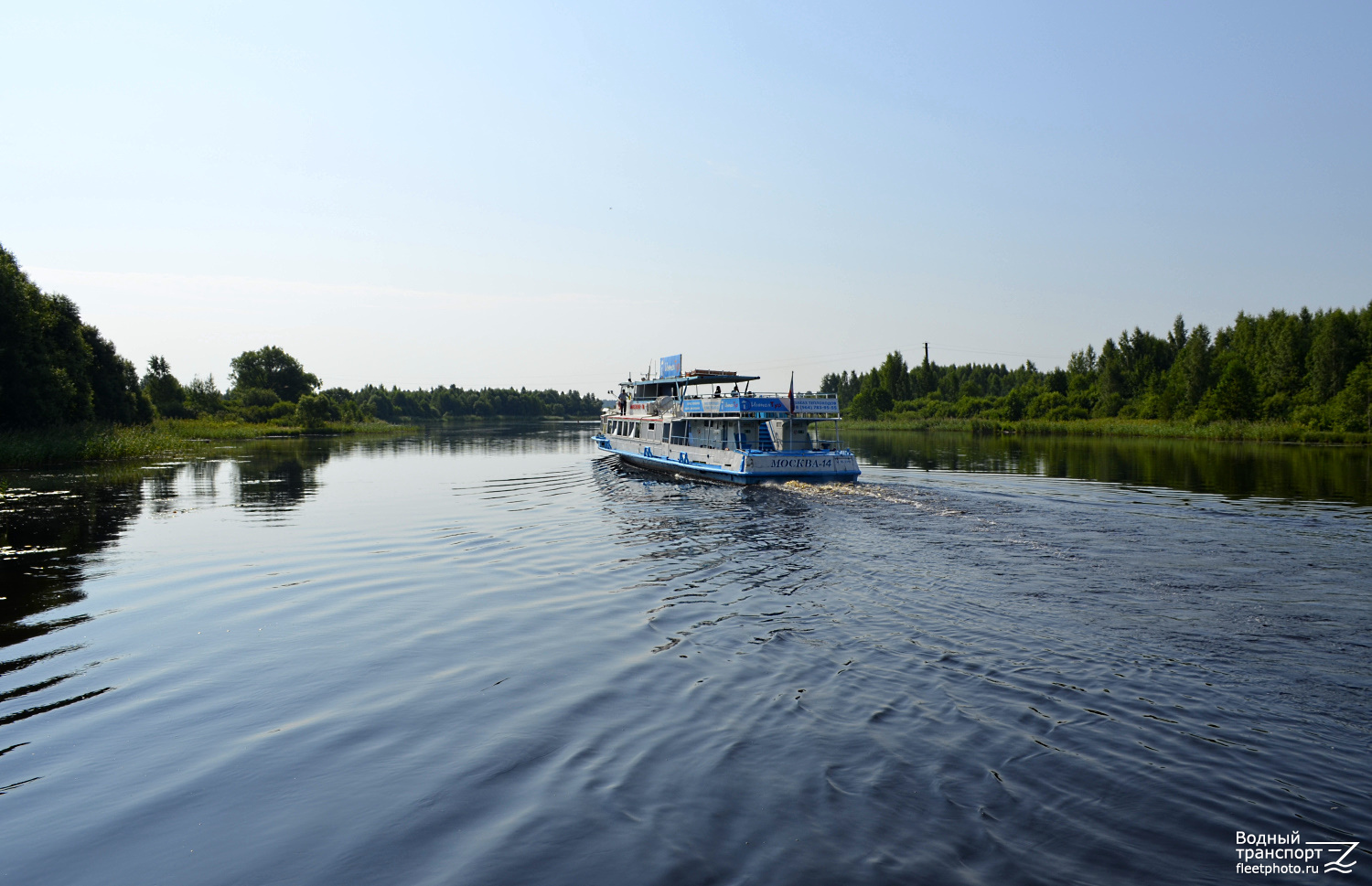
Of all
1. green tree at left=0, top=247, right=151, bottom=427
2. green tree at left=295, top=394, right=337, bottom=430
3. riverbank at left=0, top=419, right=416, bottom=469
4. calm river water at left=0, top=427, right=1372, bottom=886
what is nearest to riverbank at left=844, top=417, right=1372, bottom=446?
calm river water at left=0, top=427, right=1372, bottom=886

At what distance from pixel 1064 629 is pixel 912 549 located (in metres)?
7.99

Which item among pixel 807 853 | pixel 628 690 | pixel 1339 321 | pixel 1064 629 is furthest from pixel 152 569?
pixel 1339 321

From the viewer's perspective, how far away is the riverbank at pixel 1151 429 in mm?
75188

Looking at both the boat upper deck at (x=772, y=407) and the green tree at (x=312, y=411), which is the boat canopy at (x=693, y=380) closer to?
the boat upper deck at (x=772, y=407)

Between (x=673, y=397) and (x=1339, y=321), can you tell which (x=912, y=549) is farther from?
(x=1339, y=321)

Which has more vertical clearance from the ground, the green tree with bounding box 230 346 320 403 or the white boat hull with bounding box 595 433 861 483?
the green tree with bounding box 230 346 320 403

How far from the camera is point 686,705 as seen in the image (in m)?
10.5

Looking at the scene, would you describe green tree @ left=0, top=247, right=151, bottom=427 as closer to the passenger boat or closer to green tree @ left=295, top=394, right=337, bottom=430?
the passenger boat

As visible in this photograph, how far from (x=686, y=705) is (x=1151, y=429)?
322ft

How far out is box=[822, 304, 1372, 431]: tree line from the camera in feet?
307

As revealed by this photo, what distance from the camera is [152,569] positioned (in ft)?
66.4

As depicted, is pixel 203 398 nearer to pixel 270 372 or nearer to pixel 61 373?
pixel 270 372

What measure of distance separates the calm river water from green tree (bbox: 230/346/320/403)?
473 feet

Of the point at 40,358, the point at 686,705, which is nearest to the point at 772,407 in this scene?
the point at 686,705
